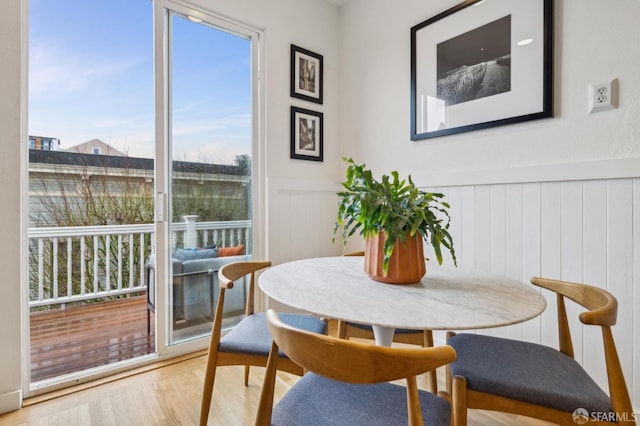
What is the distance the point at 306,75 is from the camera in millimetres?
2650

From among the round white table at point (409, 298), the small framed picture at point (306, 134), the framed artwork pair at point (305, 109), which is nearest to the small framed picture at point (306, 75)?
the framed artwork pair at point (305, 109)

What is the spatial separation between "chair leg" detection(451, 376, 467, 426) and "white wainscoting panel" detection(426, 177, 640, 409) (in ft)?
3.24

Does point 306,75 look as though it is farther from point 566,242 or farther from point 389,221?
point 566,242

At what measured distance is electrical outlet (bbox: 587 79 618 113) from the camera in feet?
4.71

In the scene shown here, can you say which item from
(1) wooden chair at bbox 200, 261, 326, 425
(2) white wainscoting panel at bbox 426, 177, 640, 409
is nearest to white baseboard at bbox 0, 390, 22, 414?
(1) wooden chair at bbox 200, 261, 326, 425

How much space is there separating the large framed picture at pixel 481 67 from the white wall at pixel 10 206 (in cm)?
228

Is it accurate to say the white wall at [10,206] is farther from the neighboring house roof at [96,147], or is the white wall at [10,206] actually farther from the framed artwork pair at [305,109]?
the framed artwork pair at [305,109]

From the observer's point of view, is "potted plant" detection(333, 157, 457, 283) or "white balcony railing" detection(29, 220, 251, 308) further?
"white balcony railing" detection(29, 220, 251, 308)

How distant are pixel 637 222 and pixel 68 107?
12.7 ft

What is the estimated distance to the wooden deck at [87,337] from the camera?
211 centimetres

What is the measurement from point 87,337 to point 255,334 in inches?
80.6

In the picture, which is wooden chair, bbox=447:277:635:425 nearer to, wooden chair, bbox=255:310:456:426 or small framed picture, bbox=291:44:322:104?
wooden chair, bbox=255:310:456:426

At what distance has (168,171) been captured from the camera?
2.08 meters

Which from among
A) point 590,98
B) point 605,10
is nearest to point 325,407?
point 590,98
